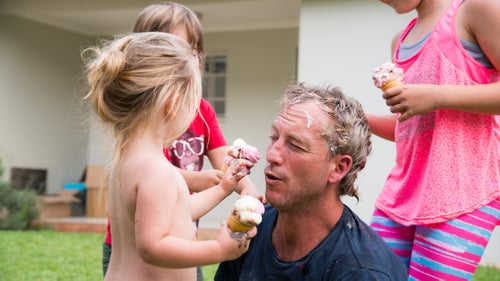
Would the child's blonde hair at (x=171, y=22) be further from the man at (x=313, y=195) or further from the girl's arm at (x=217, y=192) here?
the man at (x=313, y=195)

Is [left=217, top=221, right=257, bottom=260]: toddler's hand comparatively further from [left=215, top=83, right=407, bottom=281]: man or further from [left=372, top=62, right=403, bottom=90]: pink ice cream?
[left=372, top=62, right=403, bottom=90]: pink ice cream

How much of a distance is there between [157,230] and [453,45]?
136 cm

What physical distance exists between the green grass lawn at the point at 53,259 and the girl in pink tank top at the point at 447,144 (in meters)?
4.96

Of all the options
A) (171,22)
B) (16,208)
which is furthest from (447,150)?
(16,208)

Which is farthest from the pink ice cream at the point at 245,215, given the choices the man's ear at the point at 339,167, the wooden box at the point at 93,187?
the wooden box at the point at 93,187

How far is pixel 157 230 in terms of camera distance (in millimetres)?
2357

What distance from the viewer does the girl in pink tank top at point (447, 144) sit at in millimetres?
2666

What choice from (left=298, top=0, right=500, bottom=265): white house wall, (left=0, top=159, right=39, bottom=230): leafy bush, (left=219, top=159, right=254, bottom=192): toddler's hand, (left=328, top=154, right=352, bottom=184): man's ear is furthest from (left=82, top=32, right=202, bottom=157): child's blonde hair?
(left=0, top=159, right=39, bottom=230): leafy bush

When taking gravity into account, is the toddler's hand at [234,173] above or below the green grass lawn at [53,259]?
above

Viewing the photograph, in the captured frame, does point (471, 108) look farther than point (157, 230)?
Yes

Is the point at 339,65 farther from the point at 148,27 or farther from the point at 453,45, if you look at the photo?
the point at 453,45

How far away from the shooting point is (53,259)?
354 inches

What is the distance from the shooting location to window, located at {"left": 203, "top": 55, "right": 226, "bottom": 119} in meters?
14.4

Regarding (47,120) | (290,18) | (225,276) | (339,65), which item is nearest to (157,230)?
(225,276)
